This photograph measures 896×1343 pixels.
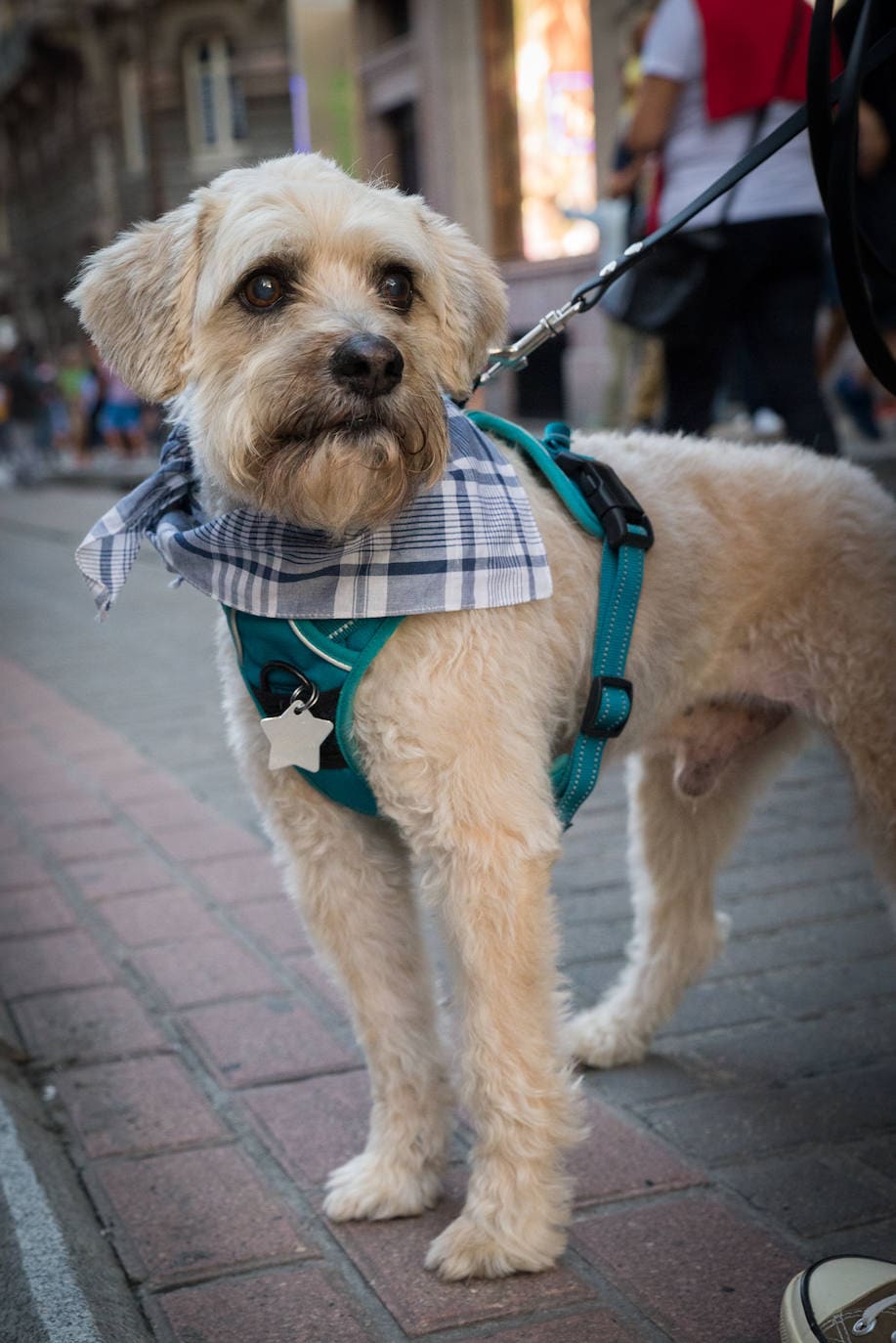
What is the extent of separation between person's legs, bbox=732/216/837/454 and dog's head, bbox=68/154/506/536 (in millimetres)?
2355

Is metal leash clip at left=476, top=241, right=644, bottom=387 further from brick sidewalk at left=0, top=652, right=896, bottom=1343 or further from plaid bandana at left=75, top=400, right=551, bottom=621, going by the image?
brick sidewalk at left=0, top=652, right=896, bottom=1343

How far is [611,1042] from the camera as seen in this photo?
3.34 m

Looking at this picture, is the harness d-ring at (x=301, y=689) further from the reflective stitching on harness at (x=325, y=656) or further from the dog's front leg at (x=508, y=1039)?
the dog's front leg at (x=508, y=1039)

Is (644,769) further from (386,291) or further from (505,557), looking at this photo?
(386,291)

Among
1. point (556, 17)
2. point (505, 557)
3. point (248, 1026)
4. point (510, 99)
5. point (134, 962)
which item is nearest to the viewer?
point (505, 557)

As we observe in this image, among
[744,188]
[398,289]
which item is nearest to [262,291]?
[398,289]

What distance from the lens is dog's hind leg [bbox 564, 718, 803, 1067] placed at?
3371mm

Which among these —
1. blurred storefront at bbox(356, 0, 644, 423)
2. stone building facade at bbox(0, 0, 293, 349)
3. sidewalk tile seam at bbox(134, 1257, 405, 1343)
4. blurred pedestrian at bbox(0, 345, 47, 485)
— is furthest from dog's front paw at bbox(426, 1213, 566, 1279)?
stone building facade at bbox(0, 0, 293, 349)

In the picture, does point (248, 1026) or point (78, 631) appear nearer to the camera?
point (248, 1026)

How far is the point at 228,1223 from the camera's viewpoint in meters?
2.69

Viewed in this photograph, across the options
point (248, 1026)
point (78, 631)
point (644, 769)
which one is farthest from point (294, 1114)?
point (78, 631)

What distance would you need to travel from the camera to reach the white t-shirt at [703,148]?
15.6ft

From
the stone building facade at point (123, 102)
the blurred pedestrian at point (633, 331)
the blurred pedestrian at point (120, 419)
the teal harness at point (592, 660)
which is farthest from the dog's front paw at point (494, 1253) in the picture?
the stone building facade at point (123, 102)

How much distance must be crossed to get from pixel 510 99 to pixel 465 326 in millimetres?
19086
